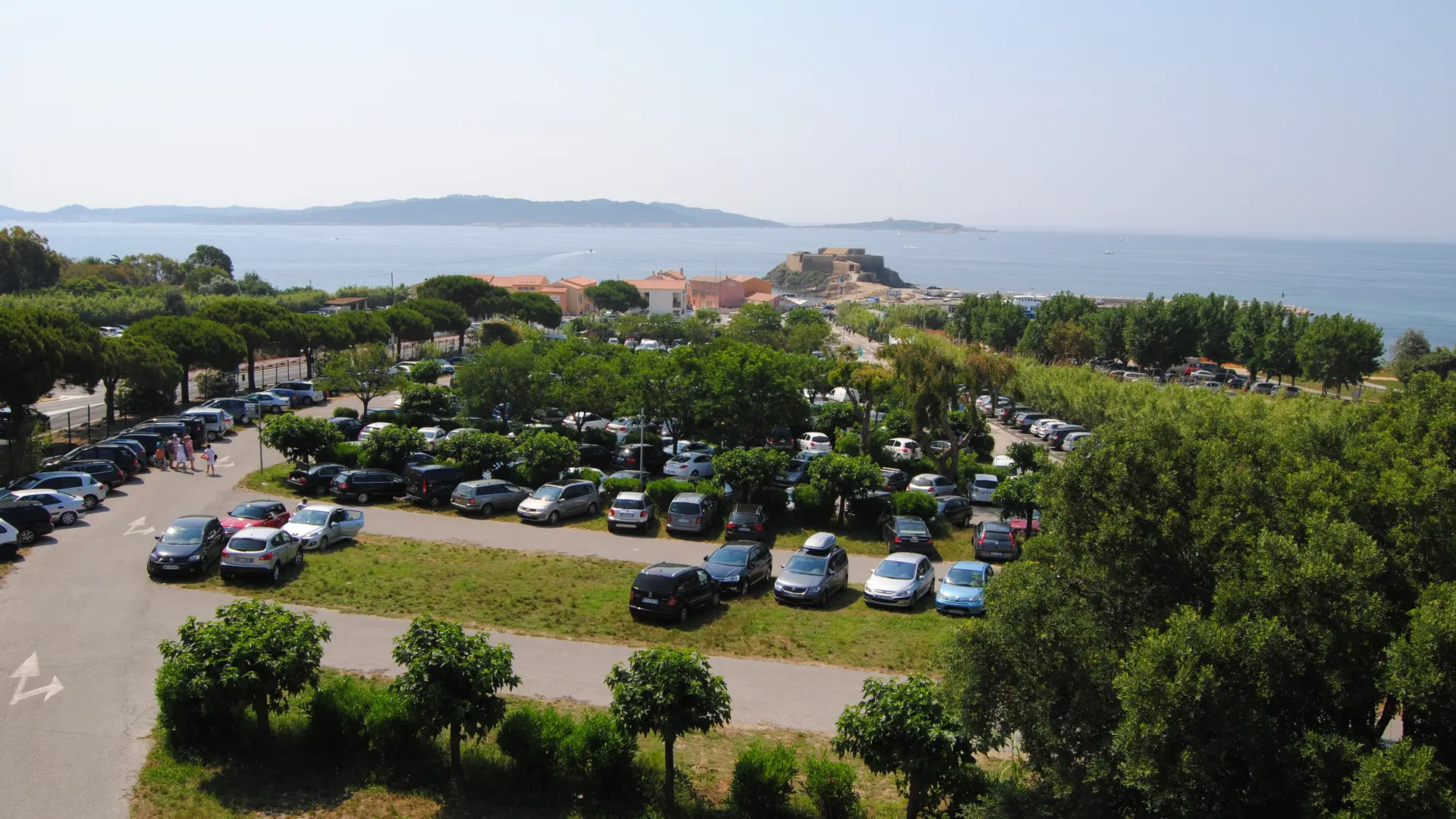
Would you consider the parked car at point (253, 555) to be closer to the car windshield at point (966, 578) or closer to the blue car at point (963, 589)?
the blue car at point (963, 589)

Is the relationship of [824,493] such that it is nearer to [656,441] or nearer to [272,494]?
[656,441]

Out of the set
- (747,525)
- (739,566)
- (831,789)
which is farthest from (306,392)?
(831,789)

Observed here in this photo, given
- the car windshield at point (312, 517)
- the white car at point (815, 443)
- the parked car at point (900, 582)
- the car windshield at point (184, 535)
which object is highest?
the car windshield at point (184, 535)

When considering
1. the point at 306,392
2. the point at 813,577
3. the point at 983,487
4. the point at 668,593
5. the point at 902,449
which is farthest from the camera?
the point at 306,392

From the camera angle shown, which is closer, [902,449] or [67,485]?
[67,485]

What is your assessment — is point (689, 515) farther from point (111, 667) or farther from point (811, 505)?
point (111, 667)

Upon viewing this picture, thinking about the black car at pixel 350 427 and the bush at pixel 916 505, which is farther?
the black car at pixel 350 427

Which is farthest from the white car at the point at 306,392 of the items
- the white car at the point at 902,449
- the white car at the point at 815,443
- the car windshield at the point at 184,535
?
the white car at the point at 902,449

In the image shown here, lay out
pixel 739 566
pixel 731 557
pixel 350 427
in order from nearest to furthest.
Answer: pixel 739 566 → pixel 731 557 → pixel 350 427
